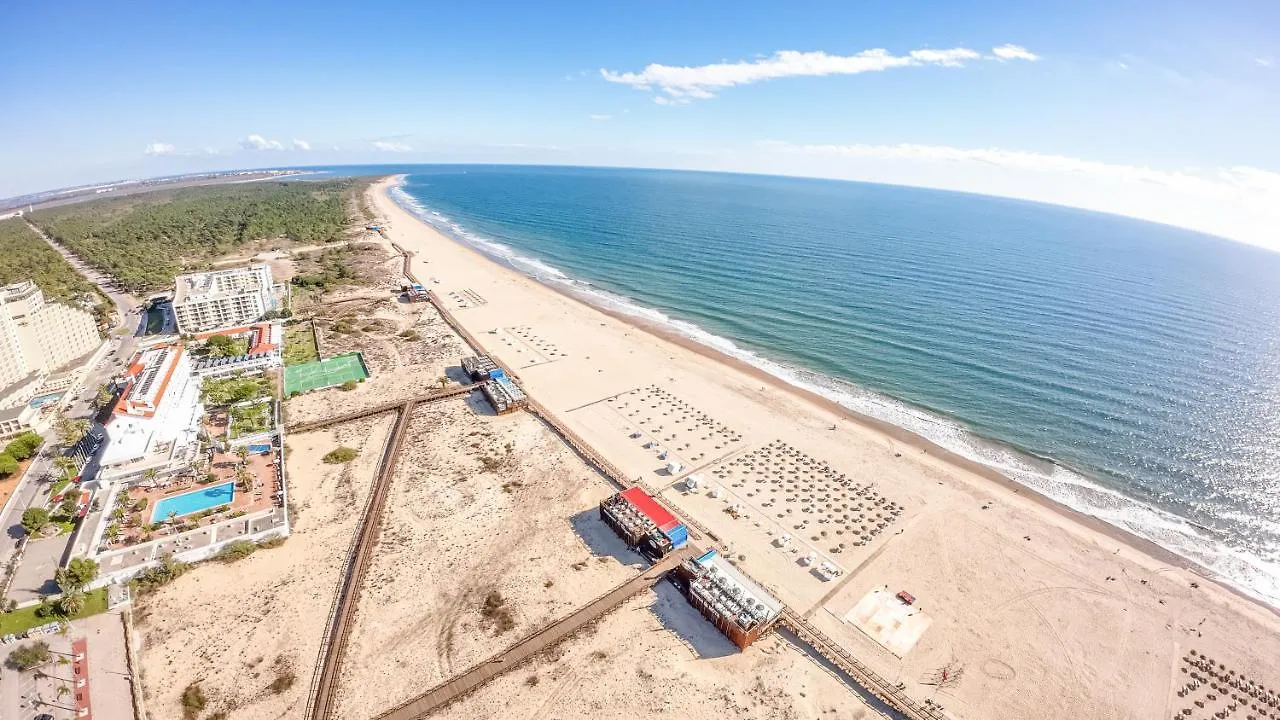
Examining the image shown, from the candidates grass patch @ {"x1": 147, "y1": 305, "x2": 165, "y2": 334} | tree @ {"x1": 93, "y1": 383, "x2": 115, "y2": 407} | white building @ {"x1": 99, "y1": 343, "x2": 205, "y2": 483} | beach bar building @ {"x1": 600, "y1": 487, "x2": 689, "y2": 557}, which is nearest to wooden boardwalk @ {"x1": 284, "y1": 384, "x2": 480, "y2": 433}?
white building @ {"x1": 99, "y1": 343, "x2": 205, "y2": 483}

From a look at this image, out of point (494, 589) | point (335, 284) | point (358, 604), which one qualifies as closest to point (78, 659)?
point (358, 604)

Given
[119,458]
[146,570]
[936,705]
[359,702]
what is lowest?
[936,705]

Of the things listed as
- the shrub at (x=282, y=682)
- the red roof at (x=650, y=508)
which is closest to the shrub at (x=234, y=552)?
the shrub at (x=282, y=682)

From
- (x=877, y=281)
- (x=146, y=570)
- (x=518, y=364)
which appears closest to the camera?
(x=146, y=570)

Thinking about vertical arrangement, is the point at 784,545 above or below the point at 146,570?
below

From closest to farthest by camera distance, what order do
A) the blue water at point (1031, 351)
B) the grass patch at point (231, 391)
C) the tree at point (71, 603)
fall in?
the tree at point (71, 603) < the blue water at point (1031, 351) < the grass patch at point (231, 391)

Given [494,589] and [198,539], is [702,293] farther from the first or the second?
[198,539]

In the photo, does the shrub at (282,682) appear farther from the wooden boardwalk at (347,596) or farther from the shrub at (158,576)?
the shrub at (158,576)
